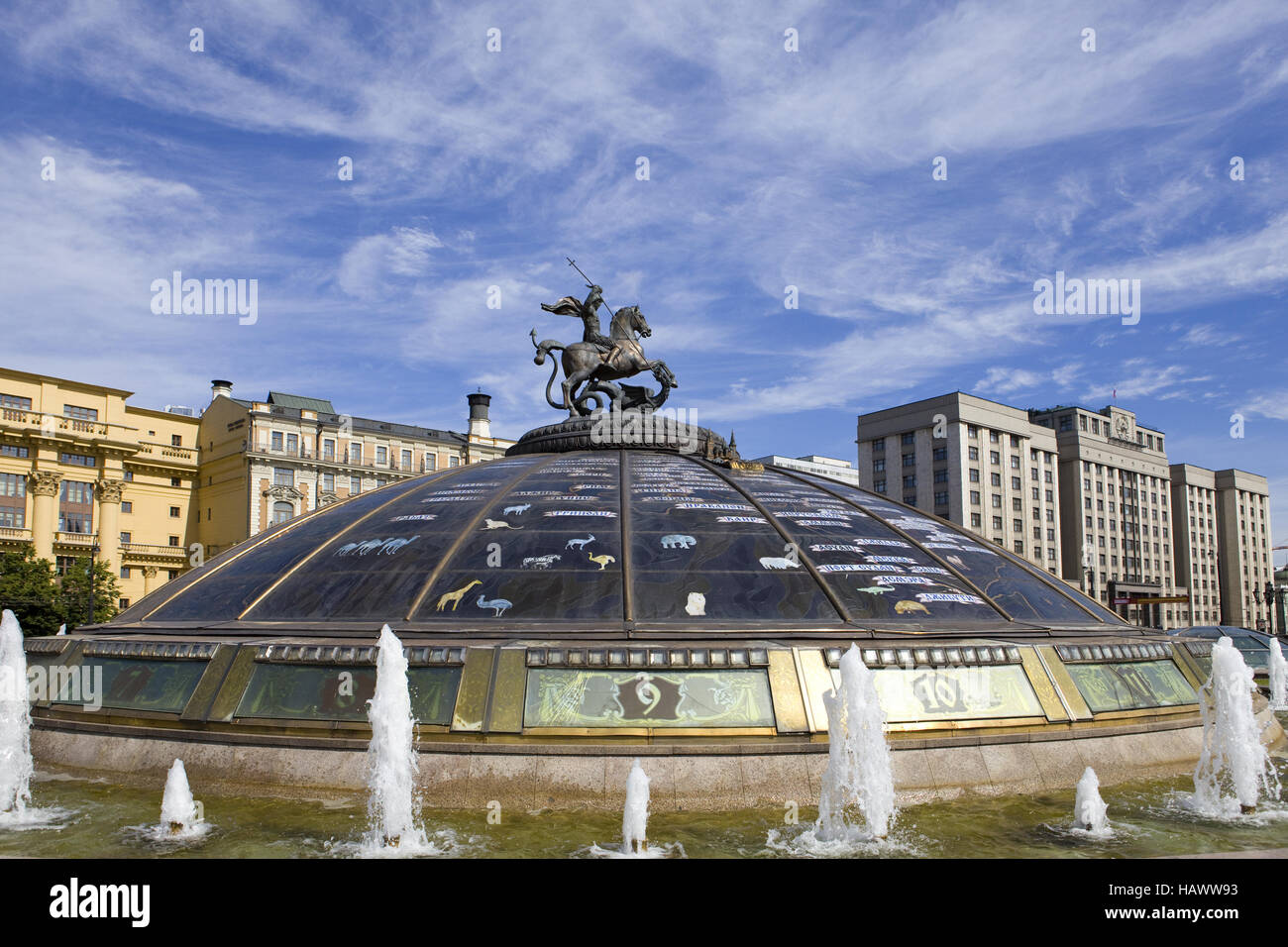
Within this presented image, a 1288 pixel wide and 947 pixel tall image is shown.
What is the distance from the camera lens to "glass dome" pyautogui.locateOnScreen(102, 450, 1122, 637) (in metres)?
10.0

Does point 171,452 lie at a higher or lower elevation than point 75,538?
higher

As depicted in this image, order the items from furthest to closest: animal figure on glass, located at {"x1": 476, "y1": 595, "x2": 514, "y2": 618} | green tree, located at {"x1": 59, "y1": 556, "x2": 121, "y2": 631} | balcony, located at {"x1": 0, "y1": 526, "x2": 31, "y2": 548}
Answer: balcony, located at {"x1": 0, "y1": 526, "x2": 31, "y2": 548} → green tree, located at {"x1": 59, "y1": 556, "x2": 121, "y2": 631} → animal figure on glass, located at {"x1": 476, "y1": 595, "x2": 514, "y2": 618}

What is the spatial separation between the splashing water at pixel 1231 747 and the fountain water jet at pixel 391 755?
7240mm

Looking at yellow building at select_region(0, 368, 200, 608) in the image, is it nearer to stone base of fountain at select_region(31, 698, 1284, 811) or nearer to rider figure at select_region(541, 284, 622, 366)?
rider figure at select_region(541, 284, 622, 366)

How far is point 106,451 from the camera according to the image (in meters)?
56.0

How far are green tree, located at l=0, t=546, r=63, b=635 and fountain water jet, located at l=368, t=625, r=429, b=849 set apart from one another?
37.3 metres

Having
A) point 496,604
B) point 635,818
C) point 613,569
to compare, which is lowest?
point 635,818

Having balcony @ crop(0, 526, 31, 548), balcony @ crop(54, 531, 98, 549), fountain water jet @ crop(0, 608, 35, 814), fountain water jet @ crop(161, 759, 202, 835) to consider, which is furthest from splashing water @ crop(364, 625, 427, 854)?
balcony @ crop(54, 531, 98, 549)

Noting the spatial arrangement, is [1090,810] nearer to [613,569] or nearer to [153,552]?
[613,569]

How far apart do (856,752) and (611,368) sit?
1031 cm

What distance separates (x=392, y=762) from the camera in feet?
25.7

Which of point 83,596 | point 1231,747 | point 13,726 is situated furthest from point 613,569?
point 83,596

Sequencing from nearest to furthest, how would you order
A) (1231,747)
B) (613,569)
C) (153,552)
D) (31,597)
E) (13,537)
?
1. (1231,747)
2. (613,569)
3. (31,597)
4. (13,537)
5. (153,552)
